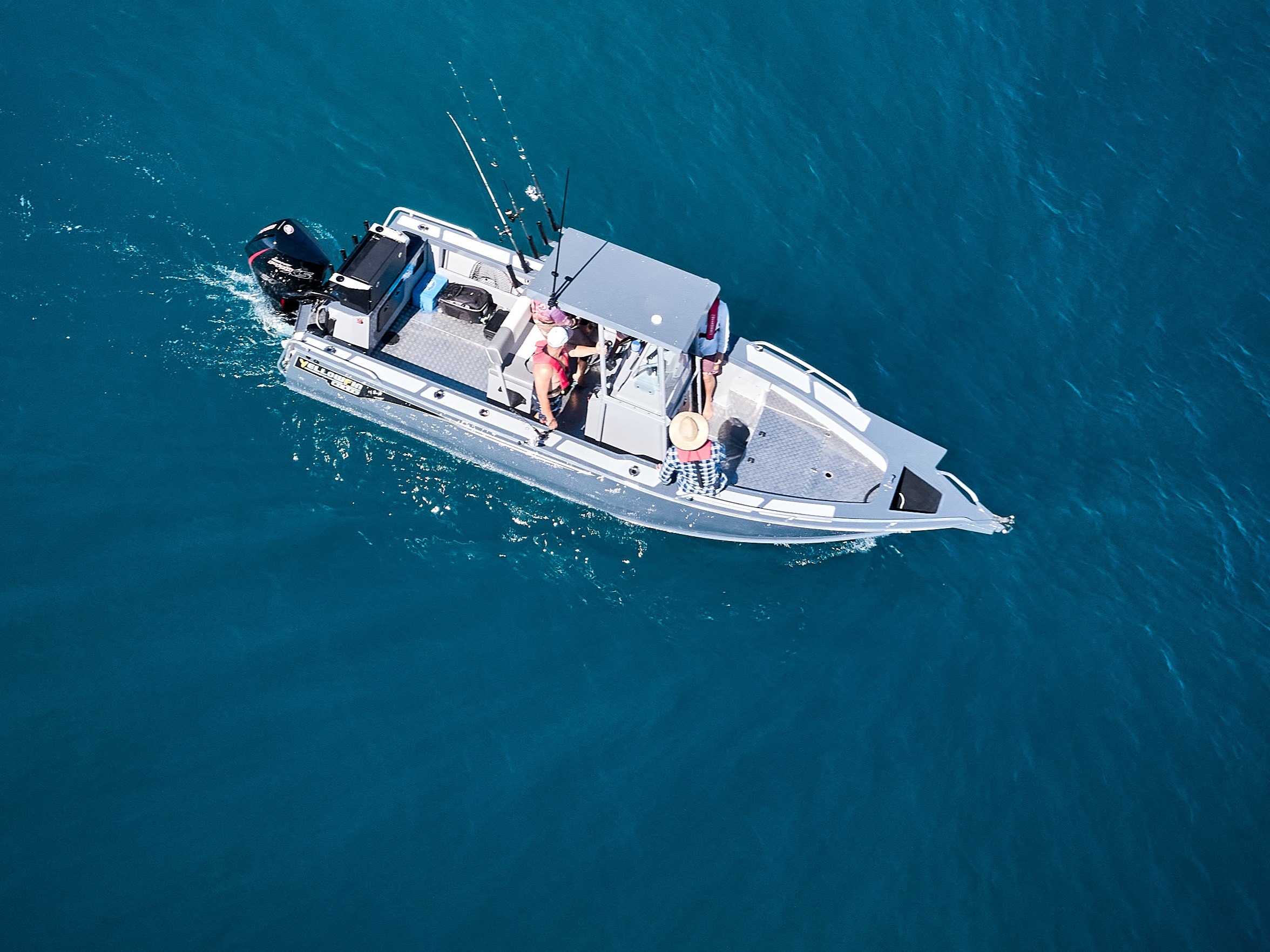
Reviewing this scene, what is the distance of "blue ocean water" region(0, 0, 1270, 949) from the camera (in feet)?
40.7

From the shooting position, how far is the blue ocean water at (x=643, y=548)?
488 inches

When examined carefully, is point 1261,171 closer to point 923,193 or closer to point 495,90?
point 923,193

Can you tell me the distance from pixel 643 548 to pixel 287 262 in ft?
22.8

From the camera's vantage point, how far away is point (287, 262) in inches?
600

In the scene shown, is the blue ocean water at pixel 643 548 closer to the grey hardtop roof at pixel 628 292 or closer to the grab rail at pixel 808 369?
the grab rail at pixel 808 369

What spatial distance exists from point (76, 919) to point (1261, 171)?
2410cm

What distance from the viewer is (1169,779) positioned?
13695 millimetres

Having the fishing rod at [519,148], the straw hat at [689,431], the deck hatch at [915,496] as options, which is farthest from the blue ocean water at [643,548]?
the straw hat at [689,431]

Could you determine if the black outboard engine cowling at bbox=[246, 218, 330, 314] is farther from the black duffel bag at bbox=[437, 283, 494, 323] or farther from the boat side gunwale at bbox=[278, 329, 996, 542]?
the black duffel bag at bbox=[437, 283, 494, 323]

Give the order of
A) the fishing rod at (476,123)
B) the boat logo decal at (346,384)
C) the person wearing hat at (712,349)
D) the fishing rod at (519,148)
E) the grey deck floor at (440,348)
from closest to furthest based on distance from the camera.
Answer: the person wearing hat at (712,349)
the boat logo decal at (346,384)
the grey deck floor at (440,348)
the fishing rod at (519,148)
the fishing rod at (476,123)

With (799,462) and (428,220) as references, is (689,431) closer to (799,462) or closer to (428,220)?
(799,462)

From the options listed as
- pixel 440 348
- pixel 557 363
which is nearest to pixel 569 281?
pixel 557 363

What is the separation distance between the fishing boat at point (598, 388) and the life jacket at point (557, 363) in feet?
0.55

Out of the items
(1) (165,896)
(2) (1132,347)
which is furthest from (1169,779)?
(1) (165,896)
